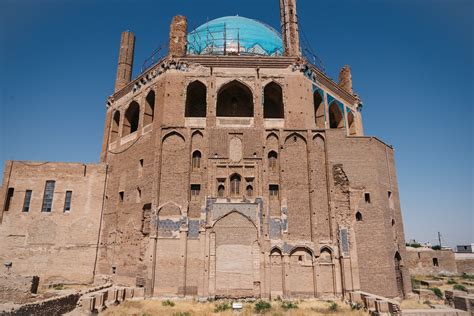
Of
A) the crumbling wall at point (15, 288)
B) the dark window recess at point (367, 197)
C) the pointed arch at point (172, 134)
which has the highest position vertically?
the pointed arch at point (172, 134)

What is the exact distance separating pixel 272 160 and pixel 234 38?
1199 cm

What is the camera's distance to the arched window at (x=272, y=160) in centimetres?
2100

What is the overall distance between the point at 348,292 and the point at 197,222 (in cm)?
875

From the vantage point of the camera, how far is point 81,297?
15047 millimetres

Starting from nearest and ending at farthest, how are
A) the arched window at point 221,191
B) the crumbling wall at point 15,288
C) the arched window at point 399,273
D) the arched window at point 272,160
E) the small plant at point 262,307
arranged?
the crumbling wall at point 15,288 → the small plant at point 262,307 → the arched window at point 221,191 → the arched window at point 399,273 → the arched window at point 272,160

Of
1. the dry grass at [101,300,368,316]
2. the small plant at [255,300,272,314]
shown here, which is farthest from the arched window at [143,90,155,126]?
the small plant at [255,300,272,314]

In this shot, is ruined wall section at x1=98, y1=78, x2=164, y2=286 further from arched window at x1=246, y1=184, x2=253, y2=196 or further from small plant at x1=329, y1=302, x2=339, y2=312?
small plant at x1=329, y1=302, x2=339, y2=312

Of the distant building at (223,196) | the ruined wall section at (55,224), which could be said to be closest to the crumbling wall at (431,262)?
the distant building at (223,196)

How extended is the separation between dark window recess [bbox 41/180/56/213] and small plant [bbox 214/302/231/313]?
14237 mm

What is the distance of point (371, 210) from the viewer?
2025cm

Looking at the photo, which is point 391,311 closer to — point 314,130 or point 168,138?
point 314,130

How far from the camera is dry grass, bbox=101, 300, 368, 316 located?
15.0 metres

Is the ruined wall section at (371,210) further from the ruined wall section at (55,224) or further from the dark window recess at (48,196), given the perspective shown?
the dark window recess at (48,196)

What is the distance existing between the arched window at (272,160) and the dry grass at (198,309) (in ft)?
24.4
